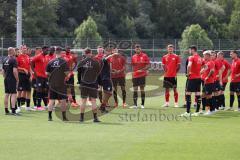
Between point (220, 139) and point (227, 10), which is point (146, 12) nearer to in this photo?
point (227, 10)

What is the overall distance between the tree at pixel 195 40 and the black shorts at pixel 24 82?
35.5 m

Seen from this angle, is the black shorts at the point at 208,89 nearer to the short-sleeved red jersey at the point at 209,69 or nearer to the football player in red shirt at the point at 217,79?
the short-sleeved red jersey at the point at 209,69

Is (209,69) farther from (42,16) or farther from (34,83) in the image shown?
(42,16)

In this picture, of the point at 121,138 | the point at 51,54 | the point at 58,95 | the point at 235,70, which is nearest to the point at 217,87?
the point at 235,70

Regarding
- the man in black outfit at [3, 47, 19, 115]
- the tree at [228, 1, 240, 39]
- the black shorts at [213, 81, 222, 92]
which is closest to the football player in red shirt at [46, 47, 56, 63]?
the man in black outfit at [3, 47, 19, 115]

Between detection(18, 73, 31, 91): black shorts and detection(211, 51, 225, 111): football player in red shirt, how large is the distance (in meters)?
6.33

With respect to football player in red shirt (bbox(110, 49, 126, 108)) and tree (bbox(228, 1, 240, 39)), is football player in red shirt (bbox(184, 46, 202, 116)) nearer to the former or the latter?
football player in red shirt (bbox(110, 49, 126, 108))

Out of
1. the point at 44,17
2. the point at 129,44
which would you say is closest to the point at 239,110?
the point at 129,44

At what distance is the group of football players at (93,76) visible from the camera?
18.0 m

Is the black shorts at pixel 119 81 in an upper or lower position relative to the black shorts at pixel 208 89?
upper

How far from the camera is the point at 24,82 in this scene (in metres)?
21.7

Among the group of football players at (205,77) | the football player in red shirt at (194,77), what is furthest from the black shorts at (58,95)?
the football player in red shirt at (194,77)

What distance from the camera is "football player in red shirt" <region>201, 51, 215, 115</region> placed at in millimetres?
20138

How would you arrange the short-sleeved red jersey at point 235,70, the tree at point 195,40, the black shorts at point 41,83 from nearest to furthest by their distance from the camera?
the black shorts at point 41,83 → the short-sleeved red jersey at point 235,70 → the tree at point 195,40
